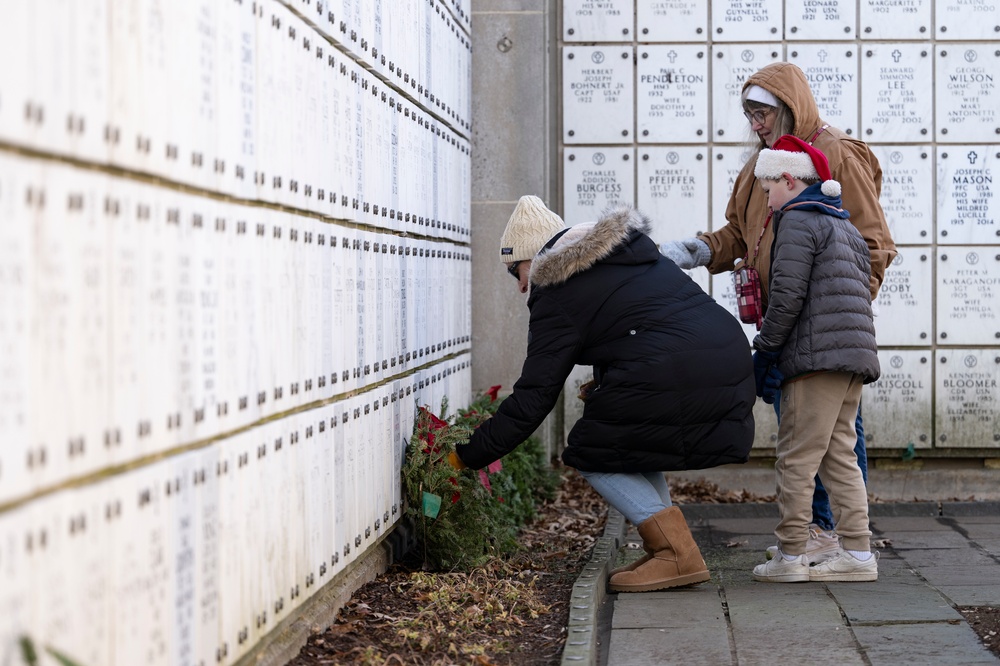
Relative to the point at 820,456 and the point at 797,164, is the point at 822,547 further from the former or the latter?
the point at 797,164

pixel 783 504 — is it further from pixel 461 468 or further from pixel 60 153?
pixel 60 153

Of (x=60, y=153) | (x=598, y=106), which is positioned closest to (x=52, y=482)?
(x=60, y=153)

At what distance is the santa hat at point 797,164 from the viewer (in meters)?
5.28

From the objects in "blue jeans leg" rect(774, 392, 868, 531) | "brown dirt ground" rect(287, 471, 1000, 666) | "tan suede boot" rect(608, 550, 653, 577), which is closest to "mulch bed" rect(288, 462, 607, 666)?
"brown dirt ground" rect(287, 471, 1000, 666)

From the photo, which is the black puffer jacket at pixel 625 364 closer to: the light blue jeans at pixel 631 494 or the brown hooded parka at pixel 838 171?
the light blue jeans at pixel 631 494

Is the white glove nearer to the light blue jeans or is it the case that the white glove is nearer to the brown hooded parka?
the brown hooded parka

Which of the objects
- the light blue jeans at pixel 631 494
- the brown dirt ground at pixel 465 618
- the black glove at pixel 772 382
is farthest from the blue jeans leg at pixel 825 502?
the brown dirt ground at pixel 465 618

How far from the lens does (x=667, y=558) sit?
17.0 feet

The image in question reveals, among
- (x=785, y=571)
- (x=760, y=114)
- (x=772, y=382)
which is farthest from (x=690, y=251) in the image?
(x=785, y=571)

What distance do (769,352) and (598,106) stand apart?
9.75 ft

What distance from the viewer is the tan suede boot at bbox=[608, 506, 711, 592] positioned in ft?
16.8

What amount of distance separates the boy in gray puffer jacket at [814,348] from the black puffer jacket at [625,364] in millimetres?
252

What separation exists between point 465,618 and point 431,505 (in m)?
0.89

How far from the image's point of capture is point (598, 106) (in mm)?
7941
